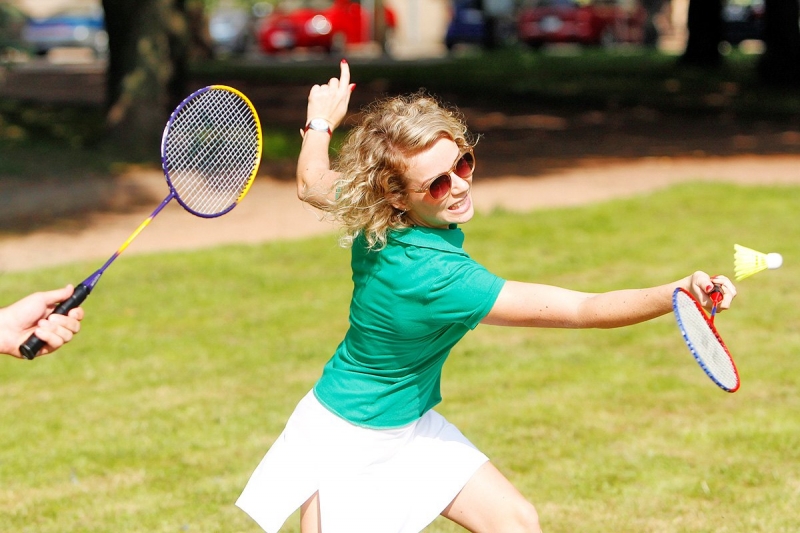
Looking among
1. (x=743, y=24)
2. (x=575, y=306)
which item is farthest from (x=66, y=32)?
(x=575, y=306)

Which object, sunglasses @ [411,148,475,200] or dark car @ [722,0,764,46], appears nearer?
sunglasses @ [411,148,475,200]

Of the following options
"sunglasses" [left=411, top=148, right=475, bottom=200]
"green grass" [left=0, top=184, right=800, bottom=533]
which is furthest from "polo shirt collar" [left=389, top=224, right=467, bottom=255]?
"green grass" [left=0, top=184, right=800, bottom=533]

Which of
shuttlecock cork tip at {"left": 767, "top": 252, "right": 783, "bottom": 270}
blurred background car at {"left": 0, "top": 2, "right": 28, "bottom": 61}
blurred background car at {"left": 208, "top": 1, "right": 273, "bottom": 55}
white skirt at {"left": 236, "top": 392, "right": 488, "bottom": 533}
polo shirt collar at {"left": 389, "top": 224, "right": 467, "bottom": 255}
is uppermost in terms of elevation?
shuttlecock cork tip at {"left": 767, "top": 252, "right": 783, "bottom": 270}

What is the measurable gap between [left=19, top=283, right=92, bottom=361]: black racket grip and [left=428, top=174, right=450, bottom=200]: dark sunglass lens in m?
1.05

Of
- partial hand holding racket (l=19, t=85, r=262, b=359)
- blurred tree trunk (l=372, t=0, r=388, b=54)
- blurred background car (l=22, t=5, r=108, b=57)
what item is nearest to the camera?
partial hand holding racket (l=19, t=85, r=262, b=359)

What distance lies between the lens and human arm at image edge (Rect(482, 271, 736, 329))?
293 centimetres

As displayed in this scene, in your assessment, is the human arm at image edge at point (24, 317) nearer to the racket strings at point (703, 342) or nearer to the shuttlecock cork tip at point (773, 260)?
the racket strings at point (703, 342)

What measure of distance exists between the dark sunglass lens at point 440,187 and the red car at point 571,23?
113ft

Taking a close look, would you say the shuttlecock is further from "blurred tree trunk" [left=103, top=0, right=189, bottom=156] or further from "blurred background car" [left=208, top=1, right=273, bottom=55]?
"blurred background car" [left=208, top=1, right=273, bottom=55]

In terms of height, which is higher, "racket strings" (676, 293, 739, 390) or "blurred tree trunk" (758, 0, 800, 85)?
"racket strings" (676, 293, 739, 390)

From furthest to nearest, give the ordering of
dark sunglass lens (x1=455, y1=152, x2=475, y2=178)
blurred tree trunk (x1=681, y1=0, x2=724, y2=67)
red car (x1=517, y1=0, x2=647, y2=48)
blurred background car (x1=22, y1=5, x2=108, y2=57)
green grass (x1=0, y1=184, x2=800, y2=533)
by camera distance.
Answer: red car (x1=517, y1=0, x2=647, y2=48), blurred background car (x1=22, y1=5, x2=108, y2=57), blurred tree trunk (x1=681, y1=0, x2=724, y2=67), green grass (x1=0, y1=184, x2=800, y2=533), dark sunglass lens (x1=455, y1=152, x2=475, y2=178)

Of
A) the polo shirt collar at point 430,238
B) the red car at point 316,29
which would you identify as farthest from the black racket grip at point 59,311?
the red car at point 316,29

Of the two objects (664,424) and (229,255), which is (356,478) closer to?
(664,424)

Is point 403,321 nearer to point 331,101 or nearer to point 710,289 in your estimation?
point 710,289
